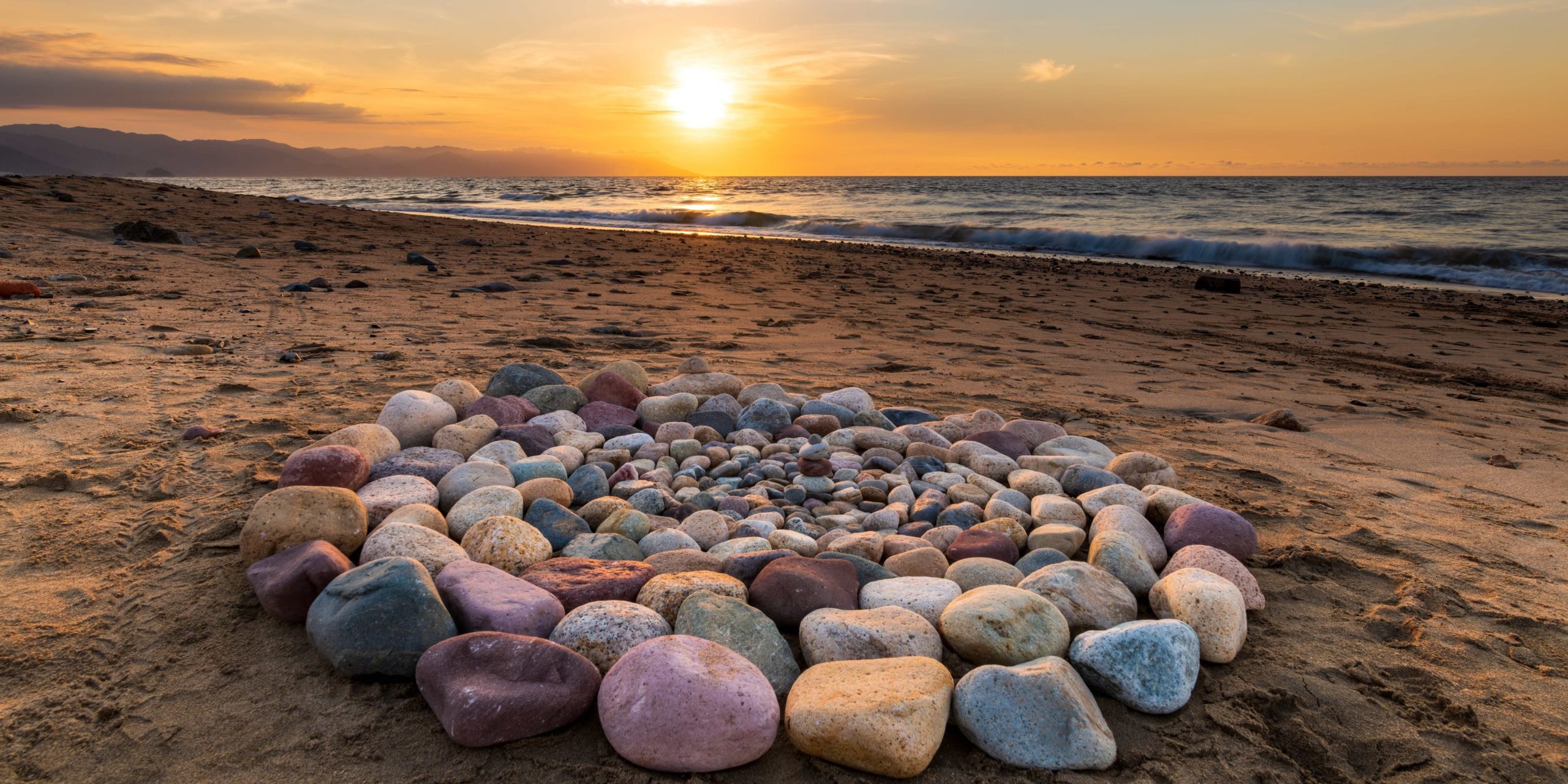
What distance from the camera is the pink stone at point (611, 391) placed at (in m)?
3.62

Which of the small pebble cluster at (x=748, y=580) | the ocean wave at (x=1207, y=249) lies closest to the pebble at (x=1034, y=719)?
the small pebble cluster at (x=748, y=580)

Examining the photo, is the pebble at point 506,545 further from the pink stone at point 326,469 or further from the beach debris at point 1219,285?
the beach debris at point 1219,285

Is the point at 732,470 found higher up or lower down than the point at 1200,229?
lower down

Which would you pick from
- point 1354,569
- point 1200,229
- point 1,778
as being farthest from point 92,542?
point 1200,229

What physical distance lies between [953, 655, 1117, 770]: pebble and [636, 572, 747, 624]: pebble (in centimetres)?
64

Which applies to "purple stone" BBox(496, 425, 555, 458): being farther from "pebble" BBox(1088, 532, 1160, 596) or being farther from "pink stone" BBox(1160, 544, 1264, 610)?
"pink stone" BBox(1160, 544, 1264, 610)

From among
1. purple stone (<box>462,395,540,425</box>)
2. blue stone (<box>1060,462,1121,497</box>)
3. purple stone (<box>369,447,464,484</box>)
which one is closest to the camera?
purple stone (<box>369,447,464,484</box>)

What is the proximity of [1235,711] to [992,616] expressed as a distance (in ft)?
1.81

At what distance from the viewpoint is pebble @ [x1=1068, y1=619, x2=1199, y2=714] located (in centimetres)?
173

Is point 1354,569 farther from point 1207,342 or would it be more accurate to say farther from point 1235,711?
point 1207,342

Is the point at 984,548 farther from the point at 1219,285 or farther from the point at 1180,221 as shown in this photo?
the point at 1180,221

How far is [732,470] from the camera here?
3.00 m

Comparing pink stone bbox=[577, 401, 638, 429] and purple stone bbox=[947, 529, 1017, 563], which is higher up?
pink stone bbox=[577, 401, 638, 429]

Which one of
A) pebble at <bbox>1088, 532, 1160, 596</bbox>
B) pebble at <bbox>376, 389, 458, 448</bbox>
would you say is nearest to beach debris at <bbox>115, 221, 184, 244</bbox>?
pebble at <bbox>376, 389, 458, 448</bbox>
